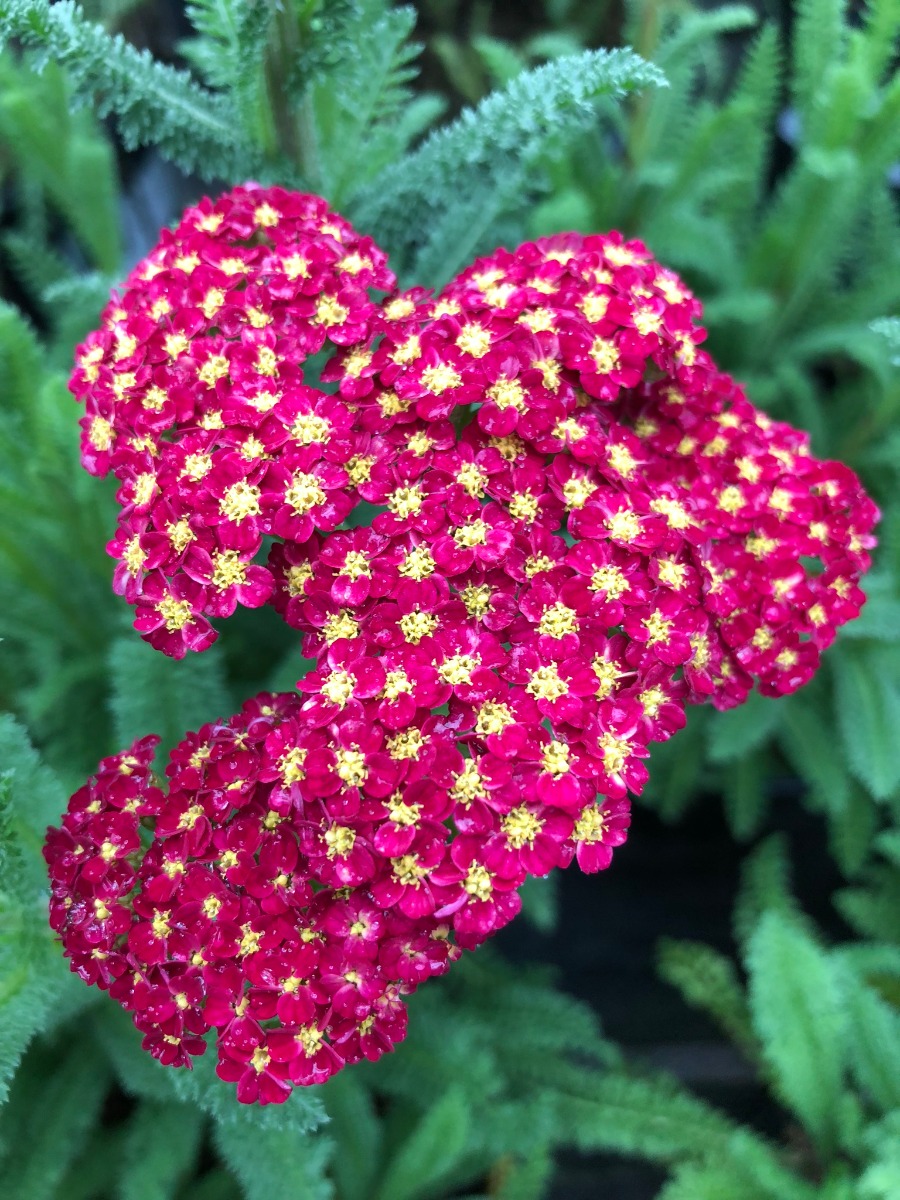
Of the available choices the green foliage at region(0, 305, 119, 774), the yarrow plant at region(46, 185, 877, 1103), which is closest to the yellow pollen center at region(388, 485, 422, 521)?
the yarrow plant at region(46, 185, 877, 1103)

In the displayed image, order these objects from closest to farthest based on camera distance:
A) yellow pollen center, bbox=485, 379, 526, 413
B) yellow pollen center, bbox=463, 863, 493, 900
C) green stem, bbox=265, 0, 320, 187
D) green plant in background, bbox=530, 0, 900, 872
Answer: yellow pollen center, bbox=463, 863, 493, 900, yellow pollen center, bbox=485, 379, 526, 413, green stem, bbox=265, 0, 320, 187, green plant in background, bbox=530, 0, 900, 872

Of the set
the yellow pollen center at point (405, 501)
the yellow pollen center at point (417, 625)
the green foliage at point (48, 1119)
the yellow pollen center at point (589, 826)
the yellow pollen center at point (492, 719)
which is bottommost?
the green foliage at point (48, 1119)

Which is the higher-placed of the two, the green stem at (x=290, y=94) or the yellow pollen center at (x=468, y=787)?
the green stem at (x=290, y=94)

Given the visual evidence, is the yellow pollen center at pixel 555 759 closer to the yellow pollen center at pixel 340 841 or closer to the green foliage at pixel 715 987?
the yellow pollen center at pixel 340 841

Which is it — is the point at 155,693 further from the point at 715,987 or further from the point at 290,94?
the point at 715,987

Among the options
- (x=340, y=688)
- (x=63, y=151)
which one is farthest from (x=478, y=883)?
(x=63, y=151)

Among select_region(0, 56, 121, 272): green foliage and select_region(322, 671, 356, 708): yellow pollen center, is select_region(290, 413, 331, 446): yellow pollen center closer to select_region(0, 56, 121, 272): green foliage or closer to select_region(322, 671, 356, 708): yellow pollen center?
select_region(322, 671, 356, 708): yellow pollen center

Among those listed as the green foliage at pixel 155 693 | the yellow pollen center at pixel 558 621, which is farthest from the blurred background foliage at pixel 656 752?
the yellow pollen center at pixel 558 621

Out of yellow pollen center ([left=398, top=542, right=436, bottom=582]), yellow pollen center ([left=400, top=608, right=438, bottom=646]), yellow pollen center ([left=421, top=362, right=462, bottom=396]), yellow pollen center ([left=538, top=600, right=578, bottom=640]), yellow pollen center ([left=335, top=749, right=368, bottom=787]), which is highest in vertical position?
yellow pollen center ([left=421, top=362, right=462, bottom=396])
